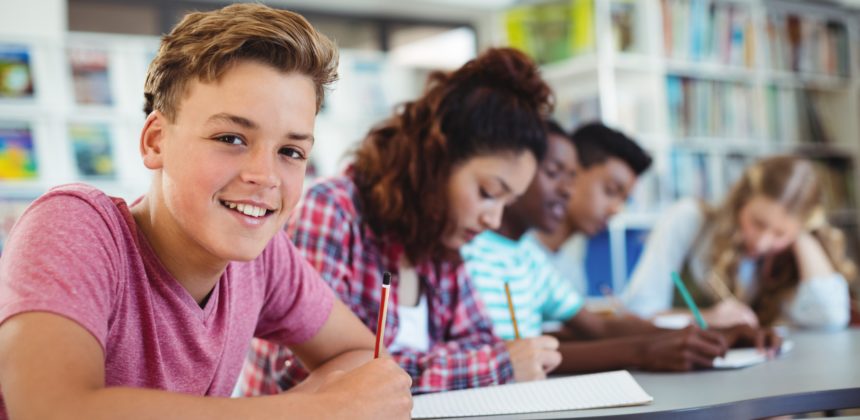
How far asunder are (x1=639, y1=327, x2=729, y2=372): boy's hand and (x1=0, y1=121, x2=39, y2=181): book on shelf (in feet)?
9.71

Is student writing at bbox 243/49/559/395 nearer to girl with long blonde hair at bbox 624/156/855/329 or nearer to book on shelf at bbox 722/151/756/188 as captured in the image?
girl with long blonde hair at bbox 624/156/855/329

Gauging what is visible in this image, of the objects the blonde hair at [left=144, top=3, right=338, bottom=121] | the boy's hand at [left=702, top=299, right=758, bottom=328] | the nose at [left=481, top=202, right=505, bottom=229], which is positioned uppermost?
the blonde hair at [left=144, top=3, right=338, bottom=121]

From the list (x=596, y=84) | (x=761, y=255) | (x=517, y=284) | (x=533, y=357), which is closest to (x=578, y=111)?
(x=596, y=84)

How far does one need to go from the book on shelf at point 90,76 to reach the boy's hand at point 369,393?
319 centimetres

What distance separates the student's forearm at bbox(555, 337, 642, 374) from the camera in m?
1.56

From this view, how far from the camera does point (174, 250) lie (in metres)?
1.02

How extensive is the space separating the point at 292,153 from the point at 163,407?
1.15 feet

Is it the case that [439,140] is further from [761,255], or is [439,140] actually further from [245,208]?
[761,255]

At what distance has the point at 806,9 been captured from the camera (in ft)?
14.9

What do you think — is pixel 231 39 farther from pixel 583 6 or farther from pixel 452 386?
pixel 583 6

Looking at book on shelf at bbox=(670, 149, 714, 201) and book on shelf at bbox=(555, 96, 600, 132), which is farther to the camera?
book on shelf at bbox=(670, 149, 714, 201)

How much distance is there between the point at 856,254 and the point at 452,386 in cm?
408

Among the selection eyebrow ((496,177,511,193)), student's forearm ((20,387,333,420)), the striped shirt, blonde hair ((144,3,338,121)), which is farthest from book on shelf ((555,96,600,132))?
student's forearm ((20,387,333,420))

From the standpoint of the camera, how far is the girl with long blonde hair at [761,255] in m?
2.60
